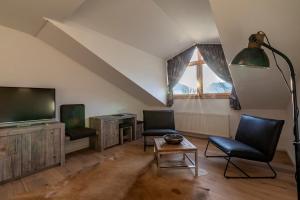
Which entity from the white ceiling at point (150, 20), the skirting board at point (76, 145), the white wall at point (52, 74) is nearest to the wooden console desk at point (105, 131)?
the skirting board at point (76, 145)

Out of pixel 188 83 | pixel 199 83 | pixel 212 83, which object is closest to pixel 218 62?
pixel 212 83

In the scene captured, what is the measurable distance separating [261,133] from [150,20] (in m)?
2.55

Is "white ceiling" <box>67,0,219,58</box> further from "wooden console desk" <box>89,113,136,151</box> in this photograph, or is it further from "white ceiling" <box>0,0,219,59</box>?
"wooden console desk" <box>89,113,136,151</box>

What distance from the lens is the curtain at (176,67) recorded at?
4.56m

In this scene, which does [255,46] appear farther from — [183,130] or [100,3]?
[183,130]

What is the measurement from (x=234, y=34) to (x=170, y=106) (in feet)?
9.38

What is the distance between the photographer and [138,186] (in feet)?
7.45

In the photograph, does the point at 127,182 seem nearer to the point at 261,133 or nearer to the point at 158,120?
the point at 158,120

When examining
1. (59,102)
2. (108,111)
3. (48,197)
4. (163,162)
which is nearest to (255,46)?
(163,162)

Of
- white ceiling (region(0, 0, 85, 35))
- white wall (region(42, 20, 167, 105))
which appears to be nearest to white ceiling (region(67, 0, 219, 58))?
white wall (region(42, 20, 167, 105))

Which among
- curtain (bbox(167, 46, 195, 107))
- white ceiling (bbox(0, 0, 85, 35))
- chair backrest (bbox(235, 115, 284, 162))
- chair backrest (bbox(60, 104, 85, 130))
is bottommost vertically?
chair backrest (bbox(235, 115, 284, 162))

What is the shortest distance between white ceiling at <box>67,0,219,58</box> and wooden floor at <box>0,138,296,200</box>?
2310mm

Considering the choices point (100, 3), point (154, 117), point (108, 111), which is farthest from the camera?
point (108, 111)

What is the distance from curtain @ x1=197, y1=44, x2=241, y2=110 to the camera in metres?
3.89
